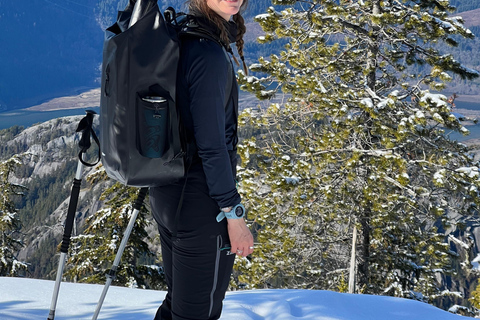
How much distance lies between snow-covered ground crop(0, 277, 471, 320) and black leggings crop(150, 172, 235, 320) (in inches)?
49.7

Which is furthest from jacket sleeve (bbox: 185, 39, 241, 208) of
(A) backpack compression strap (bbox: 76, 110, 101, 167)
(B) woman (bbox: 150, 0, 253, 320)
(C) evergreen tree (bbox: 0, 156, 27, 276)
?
(C) evergreen tree (bbox: 0, 156, 27, 276)

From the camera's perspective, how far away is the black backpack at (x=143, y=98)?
158 centimetres

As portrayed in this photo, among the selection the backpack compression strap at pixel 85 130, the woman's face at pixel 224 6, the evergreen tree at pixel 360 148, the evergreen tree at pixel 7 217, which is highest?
the woman's face at pixel 224 6

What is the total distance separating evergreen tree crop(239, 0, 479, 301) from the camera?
9.27m

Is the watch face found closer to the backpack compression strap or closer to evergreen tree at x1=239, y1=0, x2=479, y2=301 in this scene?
the backpack compression strap

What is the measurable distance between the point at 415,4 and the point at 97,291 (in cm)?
948

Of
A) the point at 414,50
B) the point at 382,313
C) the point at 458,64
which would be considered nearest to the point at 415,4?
the point at 414,50

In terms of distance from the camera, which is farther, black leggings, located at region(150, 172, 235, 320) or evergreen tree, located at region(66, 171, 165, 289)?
evergreen tree, located at region(66, 171, 165, 289)

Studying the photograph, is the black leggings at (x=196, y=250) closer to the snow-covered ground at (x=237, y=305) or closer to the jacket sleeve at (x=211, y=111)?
the jacket sleeve at (x=211, y=111)

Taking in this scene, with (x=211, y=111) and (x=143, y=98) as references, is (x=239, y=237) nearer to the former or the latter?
(x=211, y=111)

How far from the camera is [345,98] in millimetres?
9984

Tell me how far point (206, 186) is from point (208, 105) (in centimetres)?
35

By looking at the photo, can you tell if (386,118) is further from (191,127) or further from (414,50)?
(191,127)

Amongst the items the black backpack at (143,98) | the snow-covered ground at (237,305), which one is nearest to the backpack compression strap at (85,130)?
the black backpack at (143,98)
